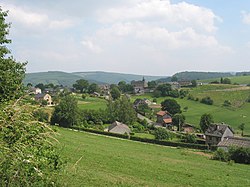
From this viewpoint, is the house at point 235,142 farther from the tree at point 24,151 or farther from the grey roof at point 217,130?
the tree at point 24,151

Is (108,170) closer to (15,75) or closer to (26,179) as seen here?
(15,75)

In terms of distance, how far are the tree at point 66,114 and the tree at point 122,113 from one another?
688 inches

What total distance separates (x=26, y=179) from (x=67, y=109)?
71.4 meters

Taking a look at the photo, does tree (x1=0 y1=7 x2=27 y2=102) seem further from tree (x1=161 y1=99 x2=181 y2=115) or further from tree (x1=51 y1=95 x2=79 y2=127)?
tree (x1=161 y1=99 x2=181 y2=115)

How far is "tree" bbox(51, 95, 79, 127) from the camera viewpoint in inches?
3034

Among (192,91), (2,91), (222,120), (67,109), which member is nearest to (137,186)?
(2,91)

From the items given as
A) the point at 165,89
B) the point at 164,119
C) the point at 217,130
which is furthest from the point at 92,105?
the point at 217,130

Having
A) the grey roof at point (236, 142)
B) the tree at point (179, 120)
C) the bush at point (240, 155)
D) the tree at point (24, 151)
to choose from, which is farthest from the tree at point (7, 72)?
the tree at point (179, 120)

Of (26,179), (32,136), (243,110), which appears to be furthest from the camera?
(243,110)

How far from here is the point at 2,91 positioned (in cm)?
1750

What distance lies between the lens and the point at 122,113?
93125 mm

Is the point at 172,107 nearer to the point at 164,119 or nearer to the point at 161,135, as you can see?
the point at 164,119

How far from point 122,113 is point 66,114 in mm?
21787

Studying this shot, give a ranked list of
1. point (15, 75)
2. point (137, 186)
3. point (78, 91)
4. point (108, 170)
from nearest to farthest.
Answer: point (137, 186) < point (15, 75) < point (108, 170) < point (78, 91)
